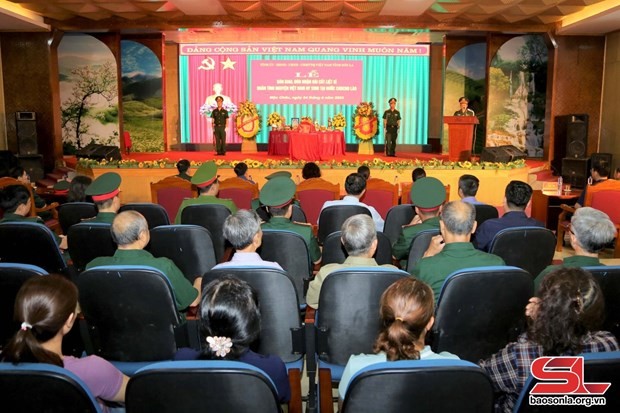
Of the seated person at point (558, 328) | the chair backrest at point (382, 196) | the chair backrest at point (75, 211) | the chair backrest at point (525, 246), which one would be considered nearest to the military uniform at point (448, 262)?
the chair backrest at point (525, 246)

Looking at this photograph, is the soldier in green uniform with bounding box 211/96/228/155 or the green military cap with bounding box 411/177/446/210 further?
the soldier in green uniform with bounding box 211/96/228/155

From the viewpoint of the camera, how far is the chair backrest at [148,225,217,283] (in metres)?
3.31

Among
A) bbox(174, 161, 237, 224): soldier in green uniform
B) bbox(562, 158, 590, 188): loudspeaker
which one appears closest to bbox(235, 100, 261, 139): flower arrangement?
bbox(562, 158, 590, 188): loudspeaker

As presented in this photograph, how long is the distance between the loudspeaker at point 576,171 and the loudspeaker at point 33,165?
9.54 m

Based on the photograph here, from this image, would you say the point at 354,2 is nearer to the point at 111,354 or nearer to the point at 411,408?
the point at 111,354

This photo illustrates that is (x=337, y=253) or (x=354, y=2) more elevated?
(x=354, y=2)

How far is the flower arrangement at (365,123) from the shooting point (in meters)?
13.8

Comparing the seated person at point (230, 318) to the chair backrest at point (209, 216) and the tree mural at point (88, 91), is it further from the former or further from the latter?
the tree mural at point (88, 91)

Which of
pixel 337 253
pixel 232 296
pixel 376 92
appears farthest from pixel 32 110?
pixel 232 296

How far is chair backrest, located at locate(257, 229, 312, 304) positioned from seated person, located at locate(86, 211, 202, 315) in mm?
599

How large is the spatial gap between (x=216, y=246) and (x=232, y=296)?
110 inches

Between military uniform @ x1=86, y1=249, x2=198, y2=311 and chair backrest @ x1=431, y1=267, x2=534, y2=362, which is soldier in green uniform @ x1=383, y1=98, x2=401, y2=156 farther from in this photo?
chair backrest @ x1=431, y1=267, x2=534, y2=362

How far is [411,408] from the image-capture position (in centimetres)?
139

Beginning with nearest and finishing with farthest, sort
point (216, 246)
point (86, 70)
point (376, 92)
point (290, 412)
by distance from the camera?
point (290, 412), point (216, 246), point (86, 70), point (376, 92)
